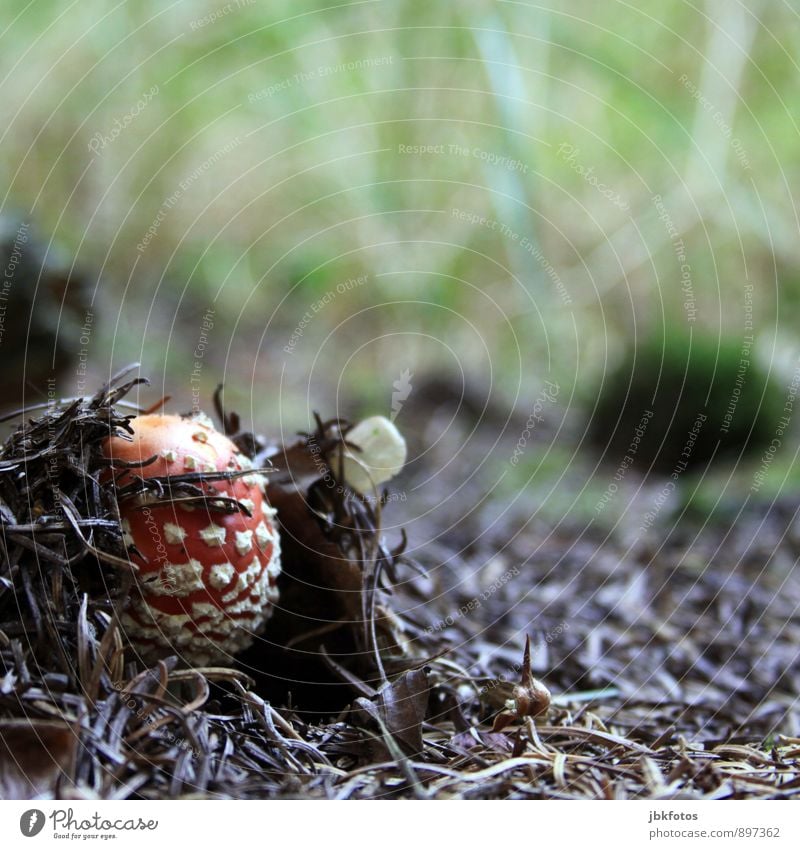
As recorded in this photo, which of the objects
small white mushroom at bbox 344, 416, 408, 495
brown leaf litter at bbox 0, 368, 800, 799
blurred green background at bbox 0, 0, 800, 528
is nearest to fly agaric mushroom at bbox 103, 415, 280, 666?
brown leaf litter at bbox 0, 368, 800, 799

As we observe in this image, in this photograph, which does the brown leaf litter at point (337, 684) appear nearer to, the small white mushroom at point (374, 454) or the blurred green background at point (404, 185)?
the small white mushroom at point (374, 454)

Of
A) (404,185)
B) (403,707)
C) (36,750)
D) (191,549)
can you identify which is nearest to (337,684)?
(403,707)

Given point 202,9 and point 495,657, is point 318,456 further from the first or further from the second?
point 202,9

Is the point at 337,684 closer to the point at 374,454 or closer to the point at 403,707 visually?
the point at 403,707

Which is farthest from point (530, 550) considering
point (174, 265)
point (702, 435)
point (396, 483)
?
point (174, 265)

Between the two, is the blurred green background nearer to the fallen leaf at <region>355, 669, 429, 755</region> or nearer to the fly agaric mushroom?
the fly agaric mushroom

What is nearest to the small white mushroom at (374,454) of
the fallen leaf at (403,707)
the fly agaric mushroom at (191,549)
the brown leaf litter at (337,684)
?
the brown leaf litter at (337,684)
